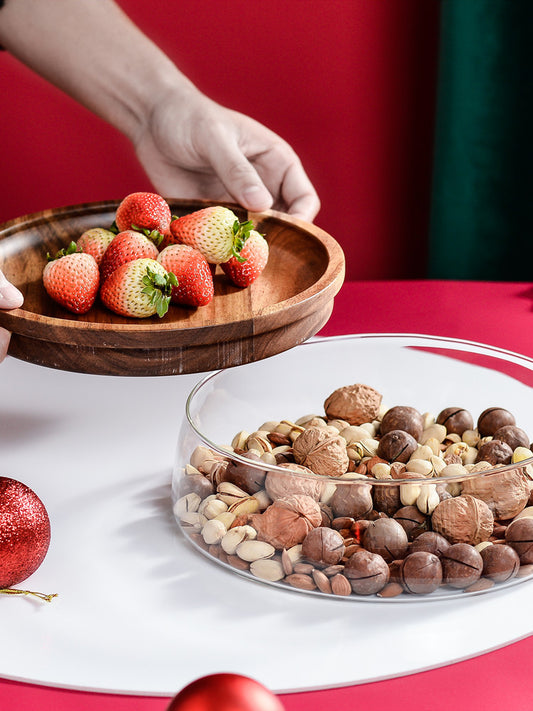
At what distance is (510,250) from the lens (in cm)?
244

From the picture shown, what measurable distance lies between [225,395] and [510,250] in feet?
5.43

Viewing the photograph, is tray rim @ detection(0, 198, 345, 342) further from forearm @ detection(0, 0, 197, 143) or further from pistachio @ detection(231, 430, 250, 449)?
forearm @ detection(0, 0, 197, 143)

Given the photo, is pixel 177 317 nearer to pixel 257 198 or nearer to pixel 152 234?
pixel 152 234

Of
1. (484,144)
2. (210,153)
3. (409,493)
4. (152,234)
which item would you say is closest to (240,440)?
(409,493)

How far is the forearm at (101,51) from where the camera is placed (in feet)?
5.17

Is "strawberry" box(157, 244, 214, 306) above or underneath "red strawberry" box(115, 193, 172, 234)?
underneath

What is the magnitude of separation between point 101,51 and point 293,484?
1.11 meters

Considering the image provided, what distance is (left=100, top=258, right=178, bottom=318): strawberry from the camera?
976 mm

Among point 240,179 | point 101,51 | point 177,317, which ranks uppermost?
point 101,51

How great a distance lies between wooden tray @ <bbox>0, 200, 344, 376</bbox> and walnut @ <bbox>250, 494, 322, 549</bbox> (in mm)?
189

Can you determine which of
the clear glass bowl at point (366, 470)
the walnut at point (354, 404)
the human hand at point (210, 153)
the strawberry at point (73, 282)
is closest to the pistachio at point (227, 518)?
the clear glass bowl at point (366, 470)

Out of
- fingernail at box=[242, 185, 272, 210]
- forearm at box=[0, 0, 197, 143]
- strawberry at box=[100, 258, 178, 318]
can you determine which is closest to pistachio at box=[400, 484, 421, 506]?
strawberry at box=[100, 258, 178, 318]

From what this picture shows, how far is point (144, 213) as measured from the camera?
3.74ft

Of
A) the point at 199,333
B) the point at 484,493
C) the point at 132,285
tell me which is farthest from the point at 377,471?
the point at 132,285
